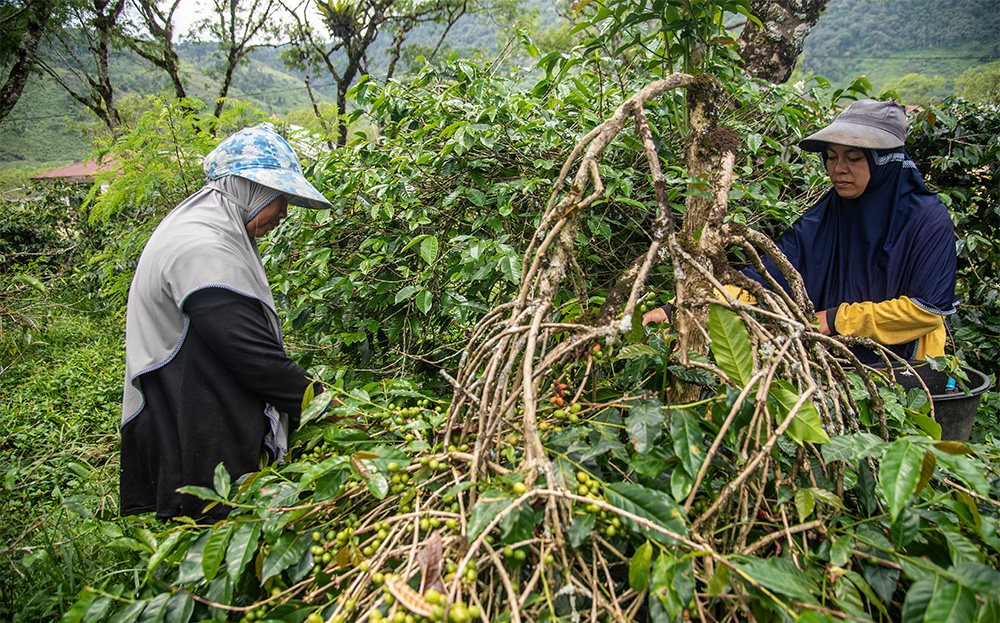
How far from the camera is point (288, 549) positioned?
1001 millimetres

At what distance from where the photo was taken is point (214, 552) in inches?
38.6

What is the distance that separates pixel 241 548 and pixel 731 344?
1.03 meters

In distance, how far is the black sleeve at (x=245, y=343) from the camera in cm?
156

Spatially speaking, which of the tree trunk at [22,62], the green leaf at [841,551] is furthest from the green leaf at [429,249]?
the tree trunk at [22,62]

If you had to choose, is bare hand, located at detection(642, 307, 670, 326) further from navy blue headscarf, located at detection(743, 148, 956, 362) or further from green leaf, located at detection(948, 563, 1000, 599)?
green leaf, located at detection(948, 563, 1000, 599)

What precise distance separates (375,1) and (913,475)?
16561 millimetres

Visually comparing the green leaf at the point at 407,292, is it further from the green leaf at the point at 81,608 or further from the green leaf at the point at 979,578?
the green leaf at the point at 979,578

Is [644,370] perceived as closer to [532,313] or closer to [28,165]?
[532,313]

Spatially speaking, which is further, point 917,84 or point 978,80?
point 917,84

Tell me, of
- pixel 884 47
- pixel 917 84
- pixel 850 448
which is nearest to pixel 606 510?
pixel 850 448

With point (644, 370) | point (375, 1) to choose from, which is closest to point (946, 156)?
point (644, 370)

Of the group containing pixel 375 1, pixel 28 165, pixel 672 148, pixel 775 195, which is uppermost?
pixel 375 1

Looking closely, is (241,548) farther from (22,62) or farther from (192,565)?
(22,62)

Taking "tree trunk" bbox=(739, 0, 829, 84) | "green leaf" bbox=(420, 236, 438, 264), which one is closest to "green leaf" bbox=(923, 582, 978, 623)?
"green leaf" bbox=(420, 236, 438, 264)
